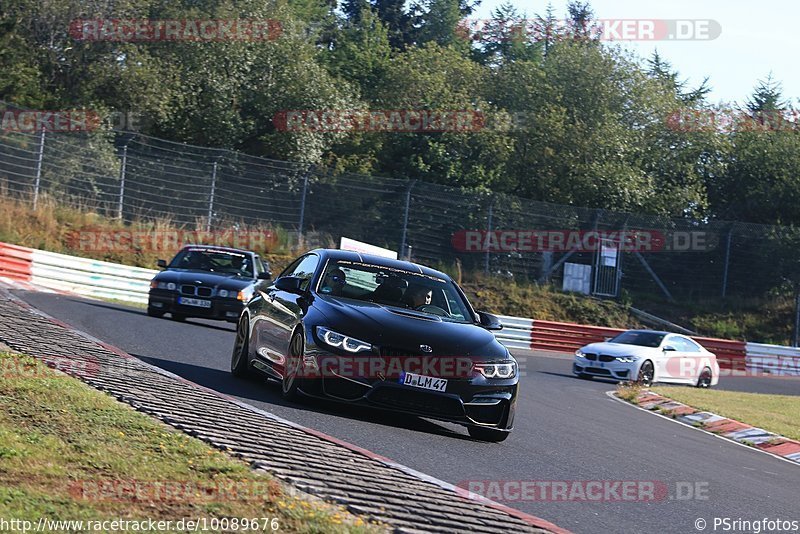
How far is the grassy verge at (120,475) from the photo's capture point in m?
5.14

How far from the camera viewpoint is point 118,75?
1545 inches

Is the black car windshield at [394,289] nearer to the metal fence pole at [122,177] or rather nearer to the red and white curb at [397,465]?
the red and white curb at [397,465]

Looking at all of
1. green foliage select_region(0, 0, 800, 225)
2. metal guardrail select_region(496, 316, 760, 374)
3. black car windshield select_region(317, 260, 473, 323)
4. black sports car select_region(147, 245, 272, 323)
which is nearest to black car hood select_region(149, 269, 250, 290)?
black sports car select_region(147, 245, 272, 323)

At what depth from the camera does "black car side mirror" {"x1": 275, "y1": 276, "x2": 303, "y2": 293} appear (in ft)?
35.1

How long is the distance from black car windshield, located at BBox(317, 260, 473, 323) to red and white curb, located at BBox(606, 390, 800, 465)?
192 inches

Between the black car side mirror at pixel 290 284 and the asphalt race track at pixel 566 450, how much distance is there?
1.00 metres

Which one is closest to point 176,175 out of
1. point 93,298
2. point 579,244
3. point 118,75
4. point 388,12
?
point 93,298

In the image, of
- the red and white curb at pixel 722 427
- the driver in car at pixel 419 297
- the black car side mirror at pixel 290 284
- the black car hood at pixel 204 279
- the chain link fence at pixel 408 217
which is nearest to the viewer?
the black car side mirror at pixel 290 284

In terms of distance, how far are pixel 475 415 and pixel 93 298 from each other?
18730 mm

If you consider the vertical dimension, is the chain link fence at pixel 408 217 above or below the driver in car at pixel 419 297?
above

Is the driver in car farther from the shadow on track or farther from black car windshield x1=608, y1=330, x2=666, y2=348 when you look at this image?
black car windshield x1=608, y1=330, x2=666, y2=348

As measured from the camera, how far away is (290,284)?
10.8 meters

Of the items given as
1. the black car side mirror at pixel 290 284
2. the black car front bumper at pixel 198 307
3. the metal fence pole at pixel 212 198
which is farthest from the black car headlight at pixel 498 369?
the metal fence pole at pixel 212 198

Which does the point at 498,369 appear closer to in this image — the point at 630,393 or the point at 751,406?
the point at 630,393
